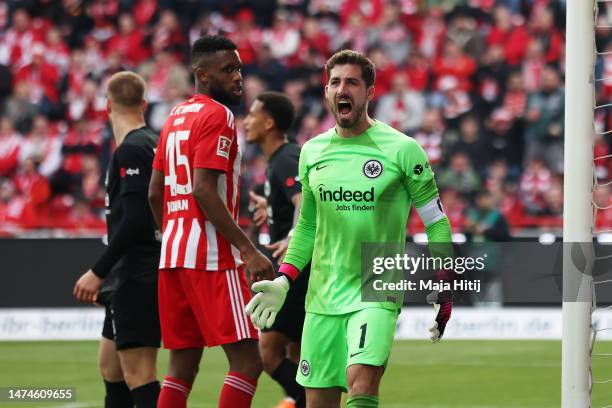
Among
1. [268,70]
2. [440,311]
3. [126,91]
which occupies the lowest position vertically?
[440,311]

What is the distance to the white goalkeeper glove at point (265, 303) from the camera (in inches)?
219

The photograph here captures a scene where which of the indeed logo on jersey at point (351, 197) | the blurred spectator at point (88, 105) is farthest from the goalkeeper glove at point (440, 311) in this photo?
the blurred spectator at point (88, 105)

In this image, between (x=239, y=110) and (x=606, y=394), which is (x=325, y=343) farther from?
(x=239, y=110)

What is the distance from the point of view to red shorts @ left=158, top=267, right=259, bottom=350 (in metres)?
6.04

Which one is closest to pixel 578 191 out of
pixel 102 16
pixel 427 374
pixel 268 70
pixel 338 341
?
pixel 338 341

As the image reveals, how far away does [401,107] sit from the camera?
17.7m

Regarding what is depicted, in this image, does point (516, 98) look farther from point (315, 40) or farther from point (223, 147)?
point (223, 147)

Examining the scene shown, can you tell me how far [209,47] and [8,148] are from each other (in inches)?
A: 495

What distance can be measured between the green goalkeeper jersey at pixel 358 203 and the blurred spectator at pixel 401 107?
1186cm

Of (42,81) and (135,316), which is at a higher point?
(42,81)

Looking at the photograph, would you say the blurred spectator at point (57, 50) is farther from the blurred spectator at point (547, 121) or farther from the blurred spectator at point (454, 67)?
the blurred spectator at point (547, 121)

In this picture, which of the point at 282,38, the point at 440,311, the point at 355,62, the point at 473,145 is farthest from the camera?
the point at 282,38

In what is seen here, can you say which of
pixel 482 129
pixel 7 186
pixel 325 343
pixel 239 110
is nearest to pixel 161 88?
pixel 239 110

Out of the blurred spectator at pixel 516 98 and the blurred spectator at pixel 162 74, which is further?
the blurred spectator at pixel 162 74
